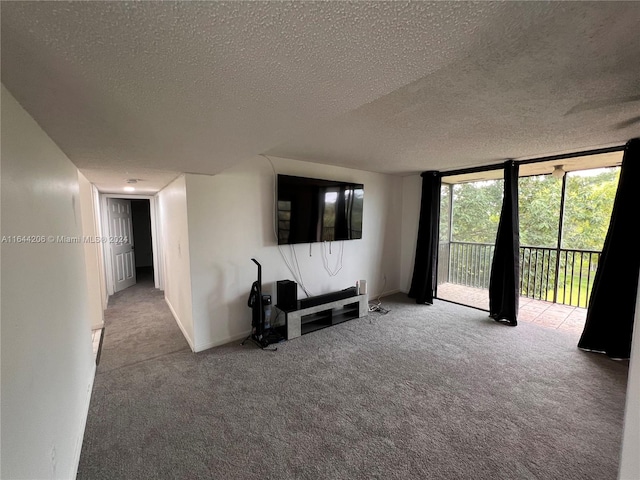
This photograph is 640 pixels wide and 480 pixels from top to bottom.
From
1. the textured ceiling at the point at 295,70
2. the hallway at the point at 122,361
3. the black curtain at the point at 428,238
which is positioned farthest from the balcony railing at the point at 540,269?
the hallway at the point at 122,361

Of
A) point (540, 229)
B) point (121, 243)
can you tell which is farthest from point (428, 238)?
point (121, 243)

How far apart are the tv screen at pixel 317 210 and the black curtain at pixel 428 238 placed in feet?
3.65

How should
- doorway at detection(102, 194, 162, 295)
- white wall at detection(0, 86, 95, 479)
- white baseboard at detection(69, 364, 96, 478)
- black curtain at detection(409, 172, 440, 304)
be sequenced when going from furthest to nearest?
doorway at detection(102, 194, 162, 295) < black curtain at detection(409, 172, 440, 304) < white baseboard at detection(69, 364, 96, 478) < white wall at detection(0, 86, 95, 479)

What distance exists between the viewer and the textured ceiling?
0.65m

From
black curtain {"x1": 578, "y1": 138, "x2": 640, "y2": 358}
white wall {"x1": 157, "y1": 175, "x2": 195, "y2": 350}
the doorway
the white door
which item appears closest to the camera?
black curtain {"x1": 578, "y1": 138, "x2": 640, "y2": 358}

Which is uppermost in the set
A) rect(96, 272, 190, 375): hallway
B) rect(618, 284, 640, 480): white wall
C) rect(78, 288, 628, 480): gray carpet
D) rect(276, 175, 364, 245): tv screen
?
rect(276, 175, 364, 245): tv screen

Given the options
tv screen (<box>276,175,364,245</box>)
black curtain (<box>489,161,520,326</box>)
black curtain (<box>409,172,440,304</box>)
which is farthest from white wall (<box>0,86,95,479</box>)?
black curtain (<box>489,161,520,326</box>)

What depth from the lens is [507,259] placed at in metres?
3.52

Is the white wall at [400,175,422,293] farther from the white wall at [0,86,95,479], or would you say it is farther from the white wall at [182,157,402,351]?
the white wall at [0,86,95,479]

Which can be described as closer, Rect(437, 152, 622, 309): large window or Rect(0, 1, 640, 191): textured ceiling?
Rect(0, 1, 640, 191): textured ceiling

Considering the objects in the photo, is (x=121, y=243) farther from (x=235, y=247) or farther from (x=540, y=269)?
(x=540, y=269)

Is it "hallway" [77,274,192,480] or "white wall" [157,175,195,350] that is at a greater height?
"white wall" [157,175,195,350]

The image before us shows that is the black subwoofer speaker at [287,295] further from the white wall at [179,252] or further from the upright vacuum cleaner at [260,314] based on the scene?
the white wall at [179,252]

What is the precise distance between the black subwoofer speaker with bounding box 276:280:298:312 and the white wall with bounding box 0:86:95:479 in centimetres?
187
